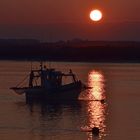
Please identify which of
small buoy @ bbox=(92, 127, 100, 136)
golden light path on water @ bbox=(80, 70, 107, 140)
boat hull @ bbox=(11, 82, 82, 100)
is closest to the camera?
small buoy @ bbox=(92, 127, 100, 136)

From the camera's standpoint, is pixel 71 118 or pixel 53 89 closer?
pixel 71 118

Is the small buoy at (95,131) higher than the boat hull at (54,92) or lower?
lower

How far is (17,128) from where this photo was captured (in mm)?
33312

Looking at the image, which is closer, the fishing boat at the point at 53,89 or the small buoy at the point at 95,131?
the small buoy at the point at 95,131

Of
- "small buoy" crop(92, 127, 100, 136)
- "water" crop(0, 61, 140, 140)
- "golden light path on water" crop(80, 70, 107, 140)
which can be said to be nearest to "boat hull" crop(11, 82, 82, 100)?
"water" crop(0, 61, 140, 140)

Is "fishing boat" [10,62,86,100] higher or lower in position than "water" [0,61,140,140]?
higher

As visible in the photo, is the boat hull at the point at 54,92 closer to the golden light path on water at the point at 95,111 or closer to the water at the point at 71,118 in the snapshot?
the water at the point at 71,118

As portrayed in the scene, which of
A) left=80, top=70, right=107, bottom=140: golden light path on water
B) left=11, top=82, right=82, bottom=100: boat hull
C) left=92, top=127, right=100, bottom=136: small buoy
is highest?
left=11, top=82, right=82, bottom=100: boat hull

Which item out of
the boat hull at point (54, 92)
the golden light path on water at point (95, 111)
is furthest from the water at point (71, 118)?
the boat hull at point (54, 92)

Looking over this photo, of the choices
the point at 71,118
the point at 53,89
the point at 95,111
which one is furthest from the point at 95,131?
the point at 53,89

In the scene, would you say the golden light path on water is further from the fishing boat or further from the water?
the fishing boat

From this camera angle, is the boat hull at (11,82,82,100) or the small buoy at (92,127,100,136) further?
the boat hull at (11,82,82,100)

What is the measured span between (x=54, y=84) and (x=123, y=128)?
1412cm

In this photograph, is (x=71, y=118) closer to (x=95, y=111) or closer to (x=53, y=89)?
(x=95, y=111)
